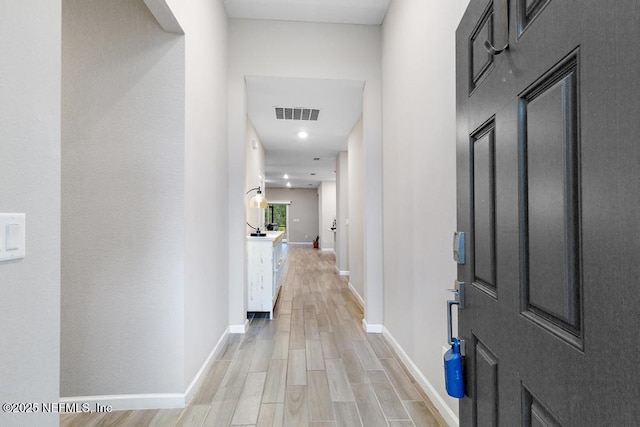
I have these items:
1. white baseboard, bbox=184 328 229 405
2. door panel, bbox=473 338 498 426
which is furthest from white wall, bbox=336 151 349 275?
door panel, bbox=473 338 498 426

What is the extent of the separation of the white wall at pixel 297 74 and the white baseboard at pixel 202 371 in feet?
1.36

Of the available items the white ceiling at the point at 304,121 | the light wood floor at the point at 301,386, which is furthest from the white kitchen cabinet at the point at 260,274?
the white ceiling at the point at 304,121

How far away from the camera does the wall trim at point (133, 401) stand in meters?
1.86

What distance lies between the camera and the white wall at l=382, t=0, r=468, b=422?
5.75 ft

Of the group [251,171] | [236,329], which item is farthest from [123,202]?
[251,171]

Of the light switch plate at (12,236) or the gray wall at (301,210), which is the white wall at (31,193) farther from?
the gray wall at (301,210)

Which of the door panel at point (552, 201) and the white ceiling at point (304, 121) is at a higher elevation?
the white ceiling at point (304, 121)

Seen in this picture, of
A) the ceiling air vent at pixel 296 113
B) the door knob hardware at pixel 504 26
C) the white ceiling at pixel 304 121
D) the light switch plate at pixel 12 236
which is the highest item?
the ceiling air vent at pixel 296 113

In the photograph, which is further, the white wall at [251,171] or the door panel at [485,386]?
the white wall at [251,171]

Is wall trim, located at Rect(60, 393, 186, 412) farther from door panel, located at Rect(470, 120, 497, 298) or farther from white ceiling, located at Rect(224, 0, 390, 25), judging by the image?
white ceiling, located at Rect(224, 0, 390, 25)

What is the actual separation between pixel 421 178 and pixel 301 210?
40.6 feet

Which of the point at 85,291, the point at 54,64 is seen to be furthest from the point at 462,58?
the point at 85,291

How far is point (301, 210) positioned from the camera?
1441cm

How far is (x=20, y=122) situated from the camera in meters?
0.77
